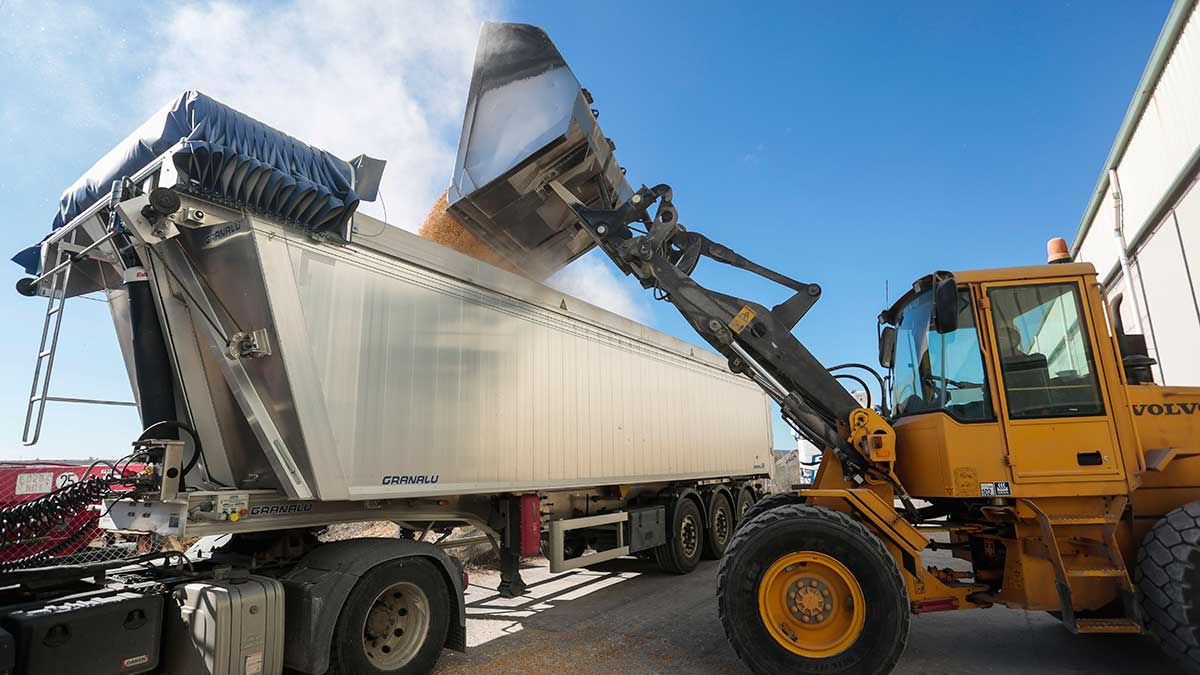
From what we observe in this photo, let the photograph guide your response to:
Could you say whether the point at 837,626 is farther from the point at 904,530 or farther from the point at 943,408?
the point at 943,408

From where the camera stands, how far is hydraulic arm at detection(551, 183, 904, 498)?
5.41 meters

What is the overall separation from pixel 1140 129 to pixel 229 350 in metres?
→ 14.8

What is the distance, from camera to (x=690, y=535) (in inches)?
352

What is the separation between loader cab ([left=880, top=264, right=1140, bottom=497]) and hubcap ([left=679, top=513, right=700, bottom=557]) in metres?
4.27

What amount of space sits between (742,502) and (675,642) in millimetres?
5546

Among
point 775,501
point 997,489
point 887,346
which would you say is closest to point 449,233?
point 775,501

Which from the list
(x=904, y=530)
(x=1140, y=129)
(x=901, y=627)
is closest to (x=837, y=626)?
(x=901, y=627)

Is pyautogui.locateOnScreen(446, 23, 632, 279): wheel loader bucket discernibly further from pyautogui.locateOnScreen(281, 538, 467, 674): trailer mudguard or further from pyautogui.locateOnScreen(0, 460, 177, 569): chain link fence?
pyautogui.locateOnScreen(0, 460, 177, 569): chain link fence

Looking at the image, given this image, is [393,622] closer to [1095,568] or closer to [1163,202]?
[1095,568]

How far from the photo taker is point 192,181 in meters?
3.75

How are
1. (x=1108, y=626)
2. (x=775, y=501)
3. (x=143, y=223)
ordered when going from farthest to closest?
(x=775, y=501)
(x=1108, y=626)
(x=143, y=223)

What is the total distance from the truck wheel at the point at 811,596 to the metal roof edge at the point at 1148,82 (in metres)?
10.5

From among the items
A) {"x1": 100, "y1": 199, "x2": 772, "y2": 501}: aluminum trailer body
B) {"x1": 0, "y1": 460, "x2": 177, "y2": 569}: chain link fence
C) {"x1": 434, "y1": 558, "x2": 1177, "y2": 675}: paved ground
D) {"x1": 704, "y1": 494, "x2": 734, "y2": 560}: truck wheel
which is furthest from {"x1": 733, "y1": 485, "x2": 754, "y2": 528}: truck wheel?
{"x1": 0, "y1": 460, "x2": 177, "y2": 569}: chain link fence

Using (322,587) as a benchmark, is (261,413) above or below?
above
